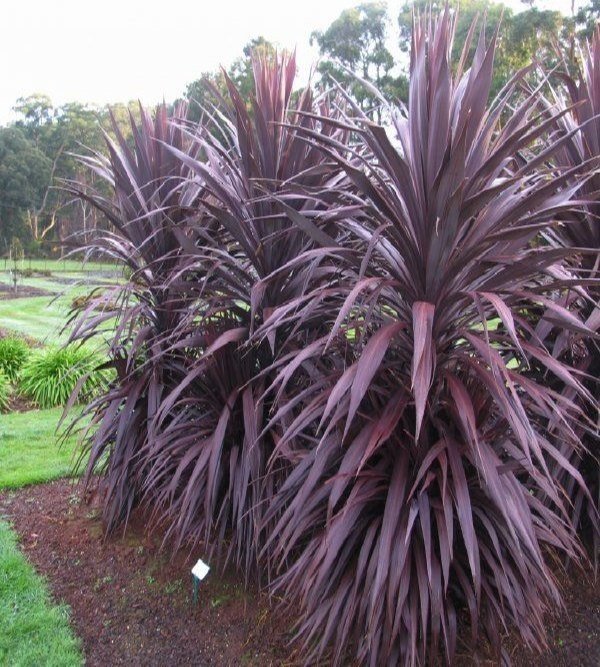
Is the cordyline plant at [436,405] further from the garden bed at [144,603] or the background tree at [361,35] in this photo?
the background tree at [361,35]

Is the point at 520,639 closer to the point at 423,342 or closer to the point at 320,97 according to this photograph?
the point at 423,342

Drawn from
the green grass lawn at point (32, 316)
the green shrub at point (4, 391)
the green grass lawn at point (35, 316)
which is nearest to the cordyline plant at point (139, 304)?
the green shrub at point (4, 391)

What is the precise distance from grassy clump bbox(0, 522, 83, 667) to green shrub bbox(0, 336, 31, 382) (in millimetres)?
5517

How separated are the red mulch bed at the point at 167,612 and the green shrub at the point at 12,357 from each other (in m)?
5.26

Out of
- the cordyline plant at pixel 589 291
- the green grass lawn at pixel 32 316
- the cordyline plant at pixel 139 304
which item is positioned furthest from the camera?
the green grass lawn at pixel 32 316

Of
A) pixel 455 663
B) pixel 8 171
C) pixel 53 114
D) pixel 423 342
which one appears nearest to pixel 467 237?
pixel 423 342

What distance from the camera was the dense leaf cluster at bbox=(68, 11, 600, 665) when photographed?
2.11m

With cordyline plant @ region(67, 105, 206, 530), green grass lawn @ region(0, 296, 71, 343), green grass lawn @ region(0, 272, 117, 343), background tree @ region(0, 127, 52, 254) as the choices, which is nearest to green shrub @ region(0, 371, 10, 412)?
green grass lawn @ region(0, 272, 117, 343)

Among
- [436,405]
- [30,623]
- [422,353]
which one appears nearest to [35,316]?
[30,623]

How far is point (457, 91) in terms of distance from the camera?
241 centimetres

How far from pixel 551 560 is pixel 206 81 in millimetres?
3077

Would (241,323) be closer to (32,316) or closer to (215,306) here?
(215,306)

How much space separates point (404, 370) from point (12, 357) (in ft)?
25.5

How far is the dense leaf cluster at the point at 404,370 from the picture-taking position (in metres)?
2.11
